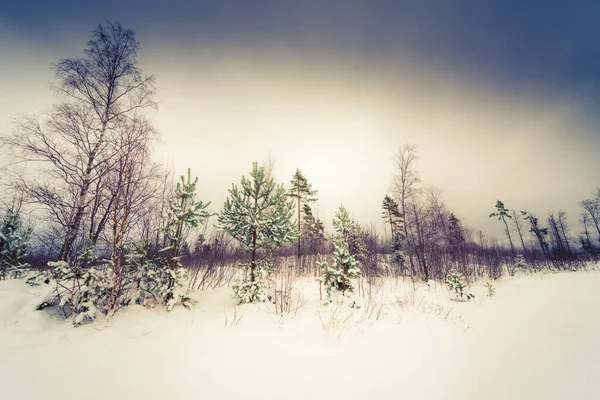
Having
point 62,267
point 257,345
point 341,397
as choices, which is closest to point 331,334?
point 257,345

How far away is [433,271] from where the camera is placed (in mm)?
20281

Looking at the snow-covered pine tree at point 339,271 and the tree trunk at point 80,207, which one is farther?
the snow-covered pine tree at point 339,271

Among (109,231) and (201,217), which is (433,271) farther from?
(109,231)

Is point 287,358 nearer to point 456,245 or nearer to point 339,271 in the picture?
point 339,271

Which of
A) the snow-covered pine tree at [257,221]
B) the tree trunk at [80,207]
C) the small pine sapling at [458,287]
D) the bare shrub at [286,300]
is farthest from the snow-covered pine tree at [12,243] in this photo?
the small pine sapling at [458,287]

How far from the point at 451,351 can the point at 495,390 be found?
150 centimetres

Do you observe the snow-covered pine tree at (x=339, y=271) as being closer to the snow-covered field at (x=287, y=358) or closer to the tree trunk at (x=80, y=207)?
the snow-covered field at (x=287, y=358)

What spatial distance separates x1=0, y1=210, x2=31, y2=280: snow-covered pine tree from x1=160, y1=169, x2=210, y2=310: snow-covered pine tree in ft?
30.6

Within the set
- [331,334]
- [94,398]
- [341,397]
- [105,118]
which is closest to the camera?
[94,398]

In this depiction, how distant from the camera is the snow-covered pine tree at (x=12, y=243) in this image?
10.2 m

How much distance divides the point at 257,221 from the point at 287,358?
18.6ft

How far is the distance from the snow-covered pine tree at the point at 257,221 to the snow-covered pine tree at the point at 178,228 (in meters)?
1.50

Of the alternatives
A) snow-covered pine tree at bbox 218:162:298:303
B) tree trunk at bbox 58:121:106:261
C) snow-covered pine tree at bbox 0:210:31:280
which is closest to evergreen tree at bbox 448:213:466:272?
snow-covered pine tree at bbox 218:162:298:303

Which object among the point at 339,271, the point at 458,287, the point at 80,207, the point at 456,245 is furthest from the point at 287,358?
the point at 456,245
